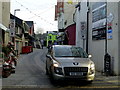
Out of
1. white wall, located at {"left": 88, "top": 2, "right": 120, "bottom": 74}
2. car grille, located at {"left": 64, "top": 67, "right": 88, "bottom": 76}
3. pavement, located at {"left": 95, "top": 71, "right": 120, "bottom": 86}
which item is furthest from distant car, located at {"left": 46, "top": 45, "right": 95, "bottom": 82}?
white wall, located at {"left": 88, "top": 2, "right": 120, "bottom": 74}

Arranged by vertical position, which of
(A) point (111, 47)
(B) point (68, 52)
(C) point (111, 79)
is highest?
(A) point (111, 47)

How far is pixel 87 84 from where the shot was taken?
909cm

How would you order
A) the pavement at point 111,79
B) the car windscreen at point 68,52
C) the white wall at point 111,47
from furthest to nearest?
the white wall at point 111,47
the car windscreen at point 68,52
the pavement at point 111,79

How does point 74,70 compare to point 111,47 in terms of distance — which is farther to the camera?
point 111,47

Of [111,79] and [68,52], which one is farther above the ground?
[68,52]

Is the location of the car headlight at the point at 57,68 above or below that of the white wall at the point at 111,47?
below

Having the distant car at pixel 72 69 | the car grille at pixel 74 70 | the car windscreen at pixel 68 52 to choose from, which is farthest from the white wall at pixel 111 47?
the car grille at pixel 74 70

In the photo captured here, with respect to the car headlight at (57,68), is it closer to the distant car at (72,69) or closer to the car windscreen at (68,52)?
the distant car at (72,69)

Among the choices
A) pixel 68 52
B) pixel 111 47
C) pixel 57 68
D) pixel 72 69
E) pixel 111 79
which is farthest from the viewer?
pixel 111 47

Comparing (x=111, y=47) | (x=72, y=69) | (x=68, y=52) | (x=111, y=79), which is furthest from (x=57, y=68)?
(x=111, y=47)

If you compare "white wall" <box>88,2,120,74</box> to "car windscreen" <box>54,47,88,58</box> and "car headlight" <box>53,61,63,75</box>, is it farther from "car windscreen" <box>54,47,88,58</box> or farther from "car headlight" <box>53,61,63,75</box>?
"car headlight" <box>53,61,63,75</box>

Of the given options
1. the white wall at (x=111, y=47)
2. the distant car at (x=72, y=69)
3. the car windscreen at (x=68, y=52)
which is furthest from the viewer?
the white wall at (x=111, y=47)

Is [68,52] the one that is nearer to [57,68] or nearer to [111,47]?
[57,68]

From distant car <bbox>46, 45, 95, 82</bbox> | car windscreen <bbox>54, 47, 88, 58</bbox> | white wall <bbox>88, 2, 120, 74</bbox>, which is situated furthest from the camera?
white wall <bbox>88, 2, 120, 74</bbox>
